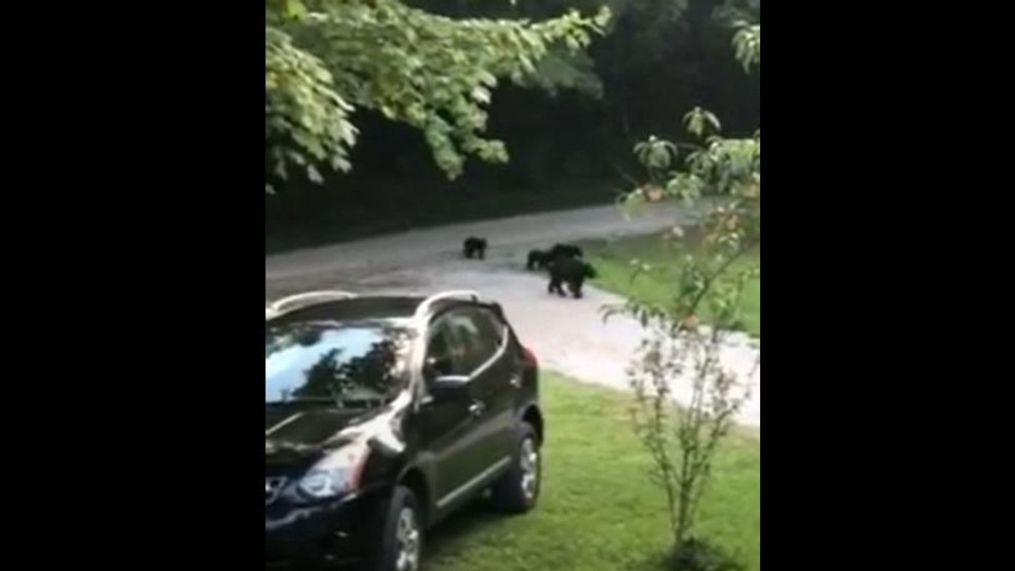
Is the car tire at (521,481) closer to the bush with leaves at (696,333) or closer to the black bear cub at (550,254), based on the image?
the bush with leaves at (696,333)

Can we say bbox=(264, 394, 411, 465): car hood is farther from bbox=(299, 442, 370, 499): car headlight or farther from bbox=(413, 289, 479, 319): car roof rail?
bbox=(413, 289, 479, 319): car roof rail

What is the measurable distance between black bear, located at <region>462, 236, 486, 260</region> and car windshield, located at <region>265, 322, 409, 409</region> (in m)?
0.17

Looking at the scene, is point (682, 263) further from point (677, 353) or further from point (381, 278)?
point (381, 278)

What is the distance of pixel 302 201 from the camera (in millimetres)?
2021

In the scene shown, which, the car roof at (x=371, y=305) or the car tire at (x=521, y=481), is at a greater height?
the car roof at (x=371, y=305)

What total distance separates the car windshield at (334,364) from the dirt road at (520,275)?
74 millimetres

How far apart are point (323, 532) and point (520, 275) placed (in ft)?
1.70

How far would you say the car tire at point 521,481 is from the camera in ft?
6.56

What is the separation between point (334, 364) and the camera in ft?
6.66

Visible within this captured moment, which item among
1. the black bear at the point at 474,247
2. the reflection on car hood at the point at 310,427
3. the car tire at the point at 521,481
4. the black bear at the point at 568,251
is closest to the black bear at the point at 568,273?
the black bear at the point at 568,251

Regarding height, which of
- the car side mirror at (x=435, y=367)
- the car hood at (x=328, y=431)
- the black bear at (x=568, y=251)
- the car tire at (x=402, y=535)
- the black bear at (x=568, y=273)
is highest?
the black bear at (x=568, y=251)

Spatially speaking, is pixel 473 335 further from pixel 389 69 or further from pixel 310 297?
pixel 389 69

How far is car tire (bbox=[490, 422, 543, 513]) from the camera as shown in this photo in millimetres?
2000
